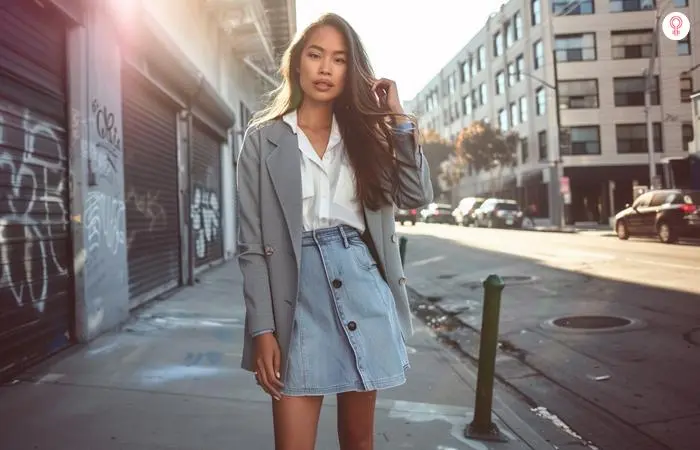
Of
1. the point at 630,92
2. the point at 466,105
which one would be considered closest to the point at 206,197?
the point at 630,92

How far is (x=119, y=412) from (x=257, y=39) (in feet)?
44.6

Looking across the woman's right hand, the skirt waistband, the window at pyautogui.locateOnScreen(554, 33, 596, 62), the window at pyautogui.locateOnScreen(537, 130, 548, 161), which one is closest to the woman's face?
the skirt waistband

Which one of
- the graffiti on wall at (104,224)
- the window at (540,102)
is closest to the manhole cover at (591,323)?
the graffiti on wall at (104,224)

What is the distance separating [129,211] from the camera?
7188 millimetres

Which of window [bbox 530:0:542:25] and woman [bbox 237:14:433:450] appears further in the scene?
window [bbox 530:0:542:25]

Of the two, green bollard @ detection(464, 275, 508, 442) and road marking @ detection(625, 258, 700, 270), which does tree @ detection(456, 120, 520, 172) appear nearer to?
road marking @ detection(625, 258, 700, 270)

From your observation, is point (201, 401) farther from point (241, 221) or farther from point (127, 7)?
point (127, 7)

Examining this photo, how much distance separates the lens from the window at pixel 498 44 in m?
45.3

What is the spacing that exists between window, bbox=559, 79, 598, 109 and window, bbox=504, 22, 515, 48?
24.4ft

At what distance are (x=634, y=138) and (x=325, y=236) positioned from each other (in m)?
39.5

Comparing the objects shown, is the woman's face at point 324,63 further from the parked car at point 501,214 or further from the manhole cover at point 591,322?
the parked car at point 501,214

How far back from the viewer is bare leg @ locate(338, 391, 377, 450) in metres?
1.93

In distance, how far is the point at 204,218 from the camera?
11766 mm

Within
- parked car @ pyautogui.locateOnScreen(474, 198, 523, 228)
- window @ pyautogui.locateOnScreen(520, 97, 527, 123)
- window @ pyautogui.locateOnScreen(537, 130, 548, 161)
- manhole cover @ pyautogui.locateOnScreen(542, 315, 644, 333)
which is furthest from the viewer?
window @ pyautogui.locateOnScreen(520, 97, 527, 123)
